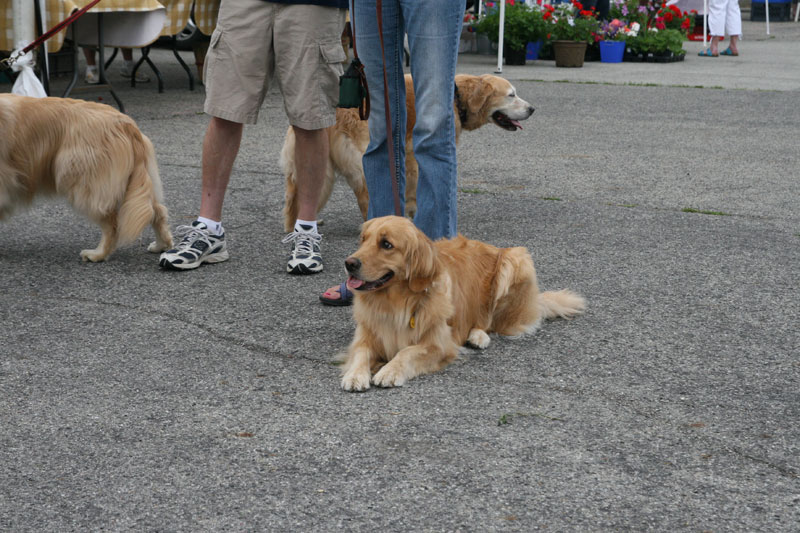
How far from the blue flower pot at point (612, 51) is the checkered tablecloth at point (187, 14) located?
767 cm

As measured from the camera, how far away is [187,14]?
31.4 ft

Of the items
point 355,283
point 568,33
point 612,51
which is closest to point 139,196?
point 355,283

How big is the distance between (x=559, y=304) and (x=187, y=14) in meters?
7.00

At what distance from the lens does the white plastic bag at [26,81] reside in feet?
18.0

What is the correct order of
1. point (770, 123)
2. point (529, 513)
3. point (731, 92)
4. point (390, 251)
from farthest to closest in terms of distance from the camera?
1. point (731, 92)
2. point (770, 123)
3. point (390, 251)
4. point (529, 513)

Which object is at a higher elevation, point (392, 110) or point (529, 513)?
point (392, 110)

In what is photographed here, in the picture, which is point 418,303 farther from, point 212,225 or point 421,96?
point 212,225

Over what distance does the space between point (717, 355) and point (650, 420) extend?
2.37ft

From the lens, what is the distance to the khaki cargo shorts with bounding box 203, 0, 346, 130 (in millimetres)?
4254

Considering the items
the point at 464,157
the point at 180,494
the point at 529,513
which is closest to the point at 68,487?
the point at 180,494

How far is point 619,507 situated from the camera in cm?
232

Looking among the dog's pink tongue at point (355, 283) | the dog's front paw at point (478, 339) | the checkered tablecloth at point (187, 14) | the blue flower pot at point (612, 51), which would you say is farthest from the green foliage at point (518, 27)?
the dog's pink tongue at point (355, 283)

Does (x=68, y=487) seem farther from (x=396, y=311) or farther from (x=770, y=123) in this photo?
(x=770, y=123)

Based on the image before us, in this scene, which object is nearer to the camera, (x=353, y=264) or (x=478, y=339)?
(x=353, y=264)
